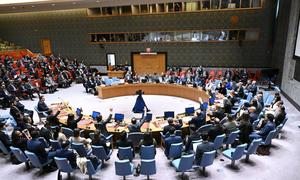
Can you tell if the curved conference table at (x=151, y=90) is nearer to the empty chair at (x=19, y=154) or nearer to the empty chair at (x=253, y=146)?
the empty chair at (x=253, y=146)

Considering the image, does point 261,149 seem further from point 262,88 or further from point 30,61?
point 30,61

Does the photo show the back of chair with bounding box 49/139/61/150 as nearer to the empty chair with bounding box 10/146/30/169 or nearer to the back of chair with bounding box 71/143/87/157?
the back of chair with bounding box 71/143/87/157

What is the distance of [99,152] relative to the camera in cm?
622

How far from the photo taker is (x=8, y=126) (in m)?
9.95

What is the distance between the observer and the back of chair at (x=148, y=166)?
18.2 ft

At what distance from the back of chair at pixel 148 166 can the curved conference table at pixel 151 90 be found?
8252 mm

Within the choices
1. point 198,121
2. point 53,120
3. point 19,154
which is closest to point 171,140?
point 198,121

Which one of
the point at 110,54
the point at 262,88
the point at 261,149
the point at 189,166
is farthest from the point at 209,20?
the point at 189,166

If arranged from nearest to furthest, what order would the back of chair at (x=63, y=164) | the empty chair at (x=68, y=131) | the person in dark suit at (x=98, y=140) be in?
the back of chair at (x=63, y=164) < the person in dark suit at (x=98, y=140) < the empty chair at (x=68, y=131)

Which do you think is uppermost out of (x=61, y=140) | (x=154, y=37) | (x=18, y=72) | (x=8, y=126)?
(x=154, y=37)

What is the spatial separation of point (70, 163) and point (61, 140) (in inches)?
33.6

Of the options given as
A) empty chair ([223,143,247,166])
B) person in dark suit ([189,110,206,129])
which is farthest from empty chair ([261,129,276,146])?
person in dark suit ([189,110,206,129])

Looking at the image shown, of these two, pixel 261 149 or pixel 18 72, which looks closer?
pixel 261 149

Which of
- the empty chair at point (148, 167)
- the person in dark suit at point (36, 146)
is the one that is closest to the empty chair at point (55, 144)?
the person in dark suit at point (36, 146)
